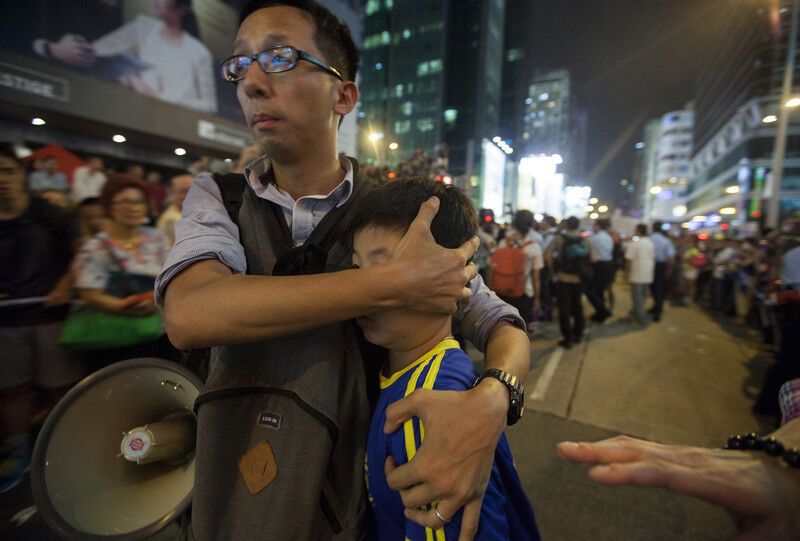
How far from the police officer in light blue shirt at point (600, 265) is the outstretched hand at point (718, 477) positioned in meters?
8.89

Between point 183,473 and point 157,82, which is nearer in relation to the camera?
point 183,473

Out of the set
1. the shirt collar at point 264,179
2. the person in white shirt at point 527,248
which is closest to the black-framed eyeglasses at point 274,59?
the shirt collar at point 264,179

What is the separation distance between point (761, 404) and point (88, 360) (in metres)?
7.05

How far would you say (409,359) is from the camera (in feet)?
4.00

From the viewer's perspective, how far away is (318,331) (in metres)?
1.10

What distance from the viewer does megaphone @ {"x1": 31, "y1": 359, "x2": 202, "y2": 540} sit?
4.83 feet

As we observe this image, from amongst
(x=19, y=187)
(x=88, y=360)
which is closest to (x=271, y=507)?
(x=88, y=360)

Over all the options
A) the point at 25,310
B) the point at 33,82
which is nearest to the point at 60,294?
the point at 25,310

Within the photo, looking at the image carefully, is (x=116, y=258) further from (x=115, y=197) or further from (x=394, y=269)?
(x=394, y=269)

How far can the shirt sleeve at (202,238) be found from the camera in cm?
99

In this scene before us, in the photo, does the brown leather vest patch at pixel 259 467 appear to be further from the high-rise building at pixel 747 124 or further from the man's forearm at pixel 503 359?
the high-rise building at pixel 747 124

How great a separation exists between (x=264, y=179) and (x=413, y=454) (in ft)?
3.39

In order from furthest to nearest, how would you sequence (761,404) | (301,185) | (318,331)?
(761,404)
(301,185)
(318,331)

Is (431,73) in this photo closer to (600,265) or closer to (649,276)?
(600,265)
